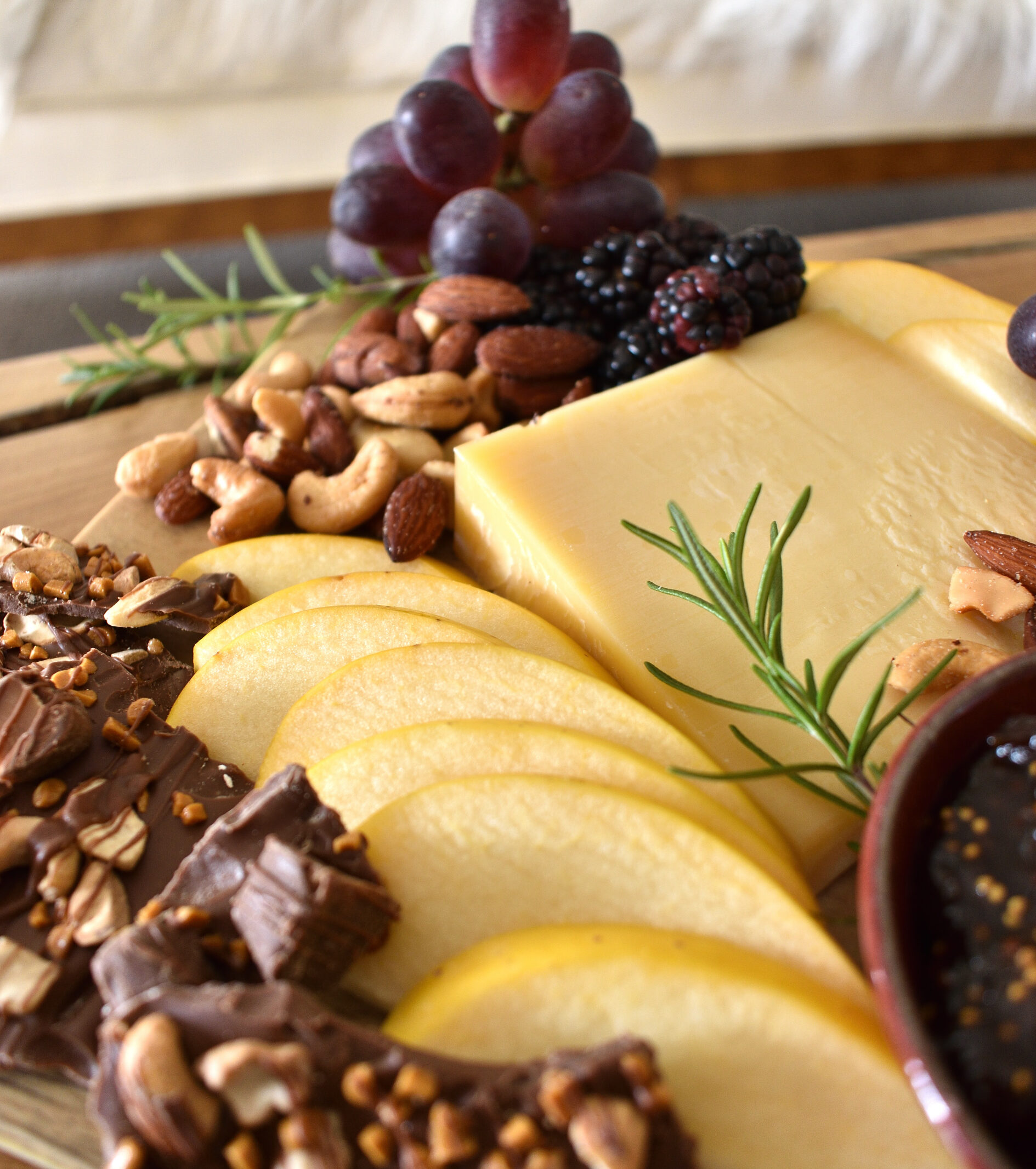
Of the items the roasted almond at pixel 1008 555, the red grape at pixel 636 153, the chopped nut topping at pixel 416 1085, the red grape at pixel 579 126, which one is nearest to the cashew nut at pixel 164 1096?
the chopped nut topping at pixel 416 1085

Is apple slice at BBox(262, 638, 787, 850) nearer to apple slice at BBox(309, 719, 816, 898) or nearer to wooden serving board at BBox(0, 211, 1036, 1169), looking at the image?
apple slice at BBox(309, 719, 816, 898)

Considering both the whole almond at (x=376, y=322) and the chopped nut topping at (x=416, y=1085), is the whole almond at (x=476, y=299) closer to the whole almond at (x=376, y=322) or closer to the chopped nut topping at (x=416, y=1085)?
the whole almond at (x=376, y=322)

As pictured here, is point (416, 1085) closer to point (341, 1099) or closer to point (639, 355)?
point (341, 1099)

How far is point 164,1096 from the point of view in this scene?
2.03 feet

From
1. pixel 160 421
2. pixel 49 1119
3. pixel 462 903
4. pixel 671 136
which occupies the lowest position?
pixel 49 1119

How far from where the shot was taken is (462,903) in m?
0.79

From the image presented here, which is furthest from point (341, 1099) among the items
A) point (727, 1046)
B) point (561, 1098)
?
point (727, 1046)

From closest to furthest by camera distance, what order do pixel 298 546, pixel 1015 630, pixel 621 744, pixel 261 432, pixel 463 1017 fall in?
pixel 463 1017 < pixel 621 744 < pixel 1015 630 < pixel 298 546 < pixel 261 432

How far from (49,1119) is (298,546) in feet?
2.09

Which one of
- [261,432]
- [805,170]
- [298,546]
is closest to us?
[298,546]

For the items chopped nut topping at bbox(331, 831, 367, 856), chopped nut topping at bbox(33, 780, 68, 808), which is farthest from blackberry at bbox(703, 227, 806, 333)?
chopped nut topping at bbox(33, 780, 68, 808)

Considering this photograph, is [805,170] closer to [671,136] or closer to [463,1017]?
[671,136]

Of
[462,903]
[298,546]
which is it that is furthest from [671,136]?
[462,903]

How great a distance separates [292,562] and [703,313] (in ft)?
2.04
